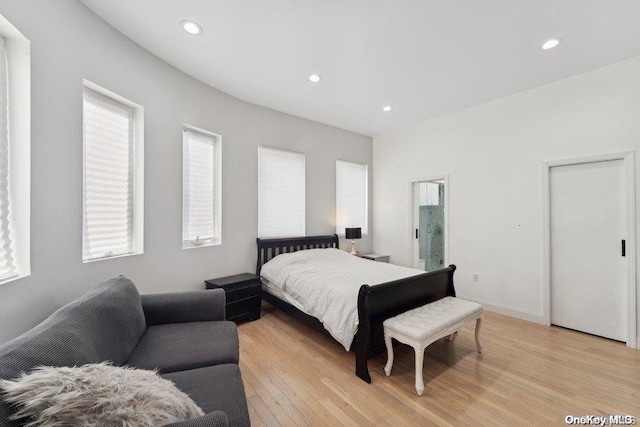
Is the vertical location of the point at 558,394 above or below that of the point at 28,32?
below

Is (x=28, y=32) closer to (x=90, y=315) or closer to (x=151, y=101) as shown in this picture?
(x=151, y=101)

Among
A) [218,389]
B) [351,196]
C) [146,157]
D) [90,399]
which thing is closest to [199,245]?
[146,157]

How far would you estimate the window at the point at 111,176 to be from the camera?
7.43 feet

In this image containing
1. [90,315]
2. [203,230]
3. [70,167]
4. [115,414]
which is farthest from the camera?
[203,230]

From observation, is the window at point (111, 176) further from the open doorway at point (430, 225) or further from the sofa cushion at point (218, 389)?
the open doorway at point (430, 225)

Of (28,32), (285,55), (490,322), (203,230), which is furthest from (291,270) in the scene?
(28,32)

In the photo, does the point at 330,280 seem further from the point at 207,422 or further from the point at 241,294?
the point at 207,422

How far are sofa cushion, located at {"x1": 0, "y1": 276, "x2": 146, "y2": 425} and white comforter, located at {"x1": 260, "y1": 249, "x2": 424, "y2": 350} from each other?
1491 mm

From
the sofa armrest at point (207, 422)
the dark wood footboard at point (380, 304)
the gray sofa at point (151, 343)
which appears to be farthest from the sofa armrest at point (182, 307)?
the sofa armrest at point (207, 422)

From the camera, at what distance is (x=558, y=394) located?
79.7 inches

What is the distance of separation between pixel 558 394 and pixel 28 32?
14.5 feet

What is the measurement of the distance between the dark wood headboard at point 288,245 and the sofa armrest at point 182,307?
1.53 meters

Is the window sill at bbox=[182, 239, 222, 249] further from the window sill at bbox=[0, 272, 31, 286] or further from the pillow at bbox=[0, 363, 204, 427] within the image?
the pillow at bbox=[0, 363, 204, 427]

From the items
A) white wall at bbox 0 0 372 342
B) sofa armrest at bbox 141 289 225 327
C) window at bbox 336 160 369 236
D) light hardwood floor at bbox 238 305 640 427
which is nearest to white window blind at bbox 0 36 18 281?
white wall at bbox 0 0 372 342
